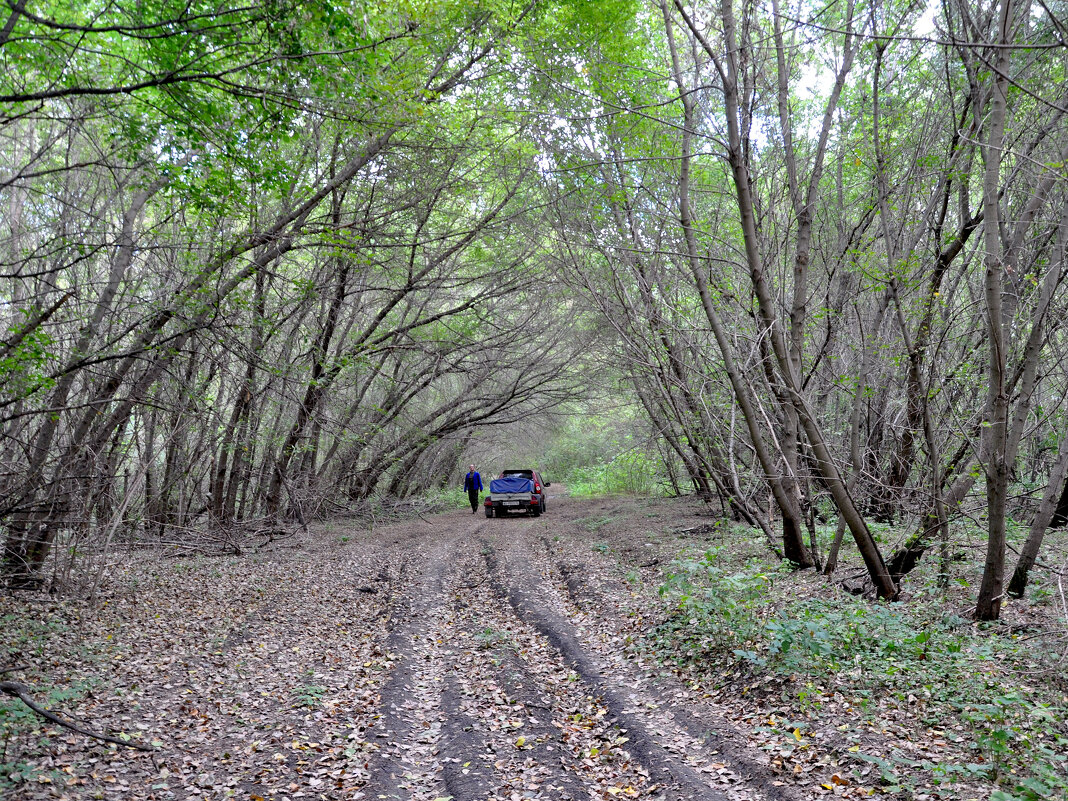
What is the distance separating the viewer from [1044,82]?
270 inches

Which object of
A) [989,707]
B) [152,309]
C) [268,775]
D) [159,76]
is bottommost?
[268,775]

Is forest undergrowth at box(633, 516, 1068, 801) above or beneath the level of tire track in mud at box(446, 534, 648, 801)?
above

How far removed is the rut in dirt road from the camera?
4094mm

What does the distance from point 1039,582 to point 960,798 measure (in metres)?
4.33

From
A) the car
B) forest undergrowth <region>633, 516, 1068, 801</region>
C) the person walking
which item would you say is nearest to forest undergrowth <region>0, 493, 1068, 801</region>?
forest undergrowth <region>633, 516, 1068, 801</region>

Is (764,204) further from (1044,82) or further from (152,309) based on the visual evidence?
(152,309)

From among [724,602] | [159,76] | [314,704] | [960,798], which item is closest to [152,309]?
[159,76]

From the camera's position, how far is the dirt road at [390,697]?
4.17m

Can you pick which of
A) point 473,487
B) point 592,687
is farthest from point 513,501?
point 592,687

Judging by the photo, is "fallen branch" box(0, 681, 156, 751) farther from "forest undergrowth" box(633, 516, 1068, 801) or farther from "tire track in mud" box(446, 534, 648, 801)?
"forest undergrowth" box(633, 516, 1068, 801)

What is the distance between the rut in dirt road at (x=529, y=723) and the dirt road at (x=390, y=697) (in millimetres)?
18

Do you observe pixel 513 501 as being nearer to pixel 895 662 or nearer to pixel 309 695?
pixel 309 695

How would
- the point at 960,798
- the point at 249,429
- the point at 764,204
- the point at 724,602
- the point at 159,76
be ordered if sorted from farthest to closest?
the point at 249,429 → the point at 764,204 → the point at 724,602 → the point at 159,76 → the point at 960,798

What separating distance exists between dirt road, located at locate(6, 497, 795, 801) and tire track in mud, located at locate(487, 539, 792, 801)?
0.05 ft
